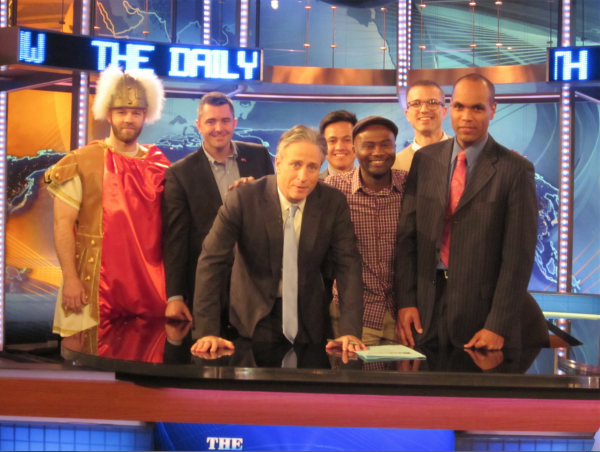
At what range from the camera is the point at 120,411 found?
1870 millimetres

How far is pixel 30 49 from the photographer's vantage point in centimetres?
449

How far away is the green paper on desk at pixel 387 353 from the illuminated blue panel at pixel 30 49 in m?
3.67

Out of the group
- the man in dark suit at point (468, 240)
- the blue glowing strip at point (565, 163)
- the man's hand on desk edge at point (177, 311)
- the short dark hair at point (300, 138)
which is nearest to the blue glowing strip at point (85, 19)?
the man's hand on desk edge at point (177, 311)

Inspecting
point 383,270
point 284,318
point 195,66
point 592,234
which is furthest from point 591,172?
point 284,318

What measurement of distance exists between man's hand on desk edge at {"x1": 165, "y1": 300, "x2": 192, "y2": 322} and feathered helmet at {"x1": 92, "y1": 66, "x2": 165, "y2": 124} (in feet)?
2.96

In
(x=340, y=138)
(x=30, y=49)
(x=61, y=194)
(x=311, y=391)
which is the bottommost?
(x=311, y=391)

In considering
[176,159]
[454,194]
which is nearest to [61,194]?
[454,194]

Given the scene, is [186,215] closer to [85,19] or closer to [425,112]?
[425,112]

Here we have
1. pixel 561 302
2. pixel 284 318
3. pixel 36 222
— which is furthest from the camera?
pixel 36 222

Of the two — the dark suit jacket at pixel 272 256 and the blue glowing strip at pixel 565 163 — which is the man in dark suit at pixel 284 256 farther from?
the blue glowing strip at pixel 565 163

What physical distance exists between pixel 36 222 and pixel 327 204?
19.1 ft

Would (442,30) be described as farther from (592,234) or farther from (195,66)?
(195,66)

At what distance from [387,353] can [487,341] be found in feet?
1.55

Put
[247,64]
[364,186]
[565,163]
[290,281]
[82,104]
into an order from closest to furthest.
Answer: [290,281] → [364,186] → [82,104] → [247,64] → [565,163]
